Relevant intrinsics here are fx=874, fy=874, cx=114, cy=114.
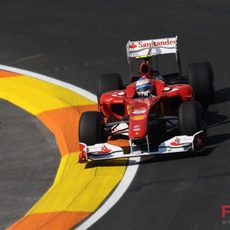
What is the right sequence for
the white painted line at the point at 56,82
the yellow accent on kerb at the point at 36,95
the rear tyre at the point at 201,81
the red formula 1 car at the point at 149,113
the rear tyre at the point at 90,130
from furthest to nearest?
the white painted line at the point at 56,82 < the yellow accent on kerb at the point at 36,95 < the rear tyre at the point at 201,81 < the rear tyre at the point at 90,130 < the red formula 1 car at the point at 149,113

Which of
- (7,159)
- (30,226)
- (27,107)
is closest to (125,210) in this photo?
(30,226)

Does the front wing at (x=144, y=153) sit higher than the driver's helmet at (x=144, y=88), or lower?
lower

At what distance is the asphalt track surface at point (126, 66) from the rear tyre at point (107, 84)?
125cm

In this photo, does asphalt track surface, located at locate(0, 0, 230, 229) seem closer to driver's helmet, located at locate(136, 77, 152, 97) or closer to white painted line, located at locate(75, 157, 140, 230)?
white painted line, located at locate(75, 157, 140, 230)

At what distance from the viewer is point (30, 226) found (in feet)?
39.3

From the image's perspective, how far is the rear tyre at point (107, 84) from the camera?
1573 cm

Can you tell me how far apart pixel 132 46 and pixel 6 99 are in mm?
3158

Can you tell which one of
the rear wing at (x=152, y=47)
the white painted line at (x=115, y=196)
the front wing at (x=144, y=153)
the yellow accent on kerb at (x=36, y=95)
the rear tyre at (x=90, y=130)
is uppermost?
the rear wing at (x=152, y=47)

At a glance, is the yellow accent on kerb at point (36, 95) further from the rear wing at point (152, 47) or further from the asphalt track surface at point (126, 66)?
the rear wing at point (152, 47)

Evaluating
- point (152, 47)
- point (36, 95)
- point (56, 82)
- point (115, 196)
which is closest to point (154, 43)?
point (152, 47)

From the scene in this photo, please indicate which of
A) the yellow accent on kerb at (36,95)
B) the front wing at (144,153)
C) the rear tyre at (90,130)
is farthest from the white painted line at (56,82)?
the front wing at (144,153)

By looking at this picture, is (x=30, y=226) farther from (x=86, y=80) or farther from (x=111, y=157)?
(x=86, y=80)

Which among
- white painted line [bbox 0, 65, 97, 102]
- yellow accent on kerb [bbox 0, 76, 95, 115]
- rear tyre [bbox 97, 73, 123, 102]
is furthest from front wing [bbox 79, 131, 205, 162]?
white painted line [bbox 0, 65, 97, 102]

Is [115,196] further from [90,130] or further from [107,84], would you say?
[107,84]
